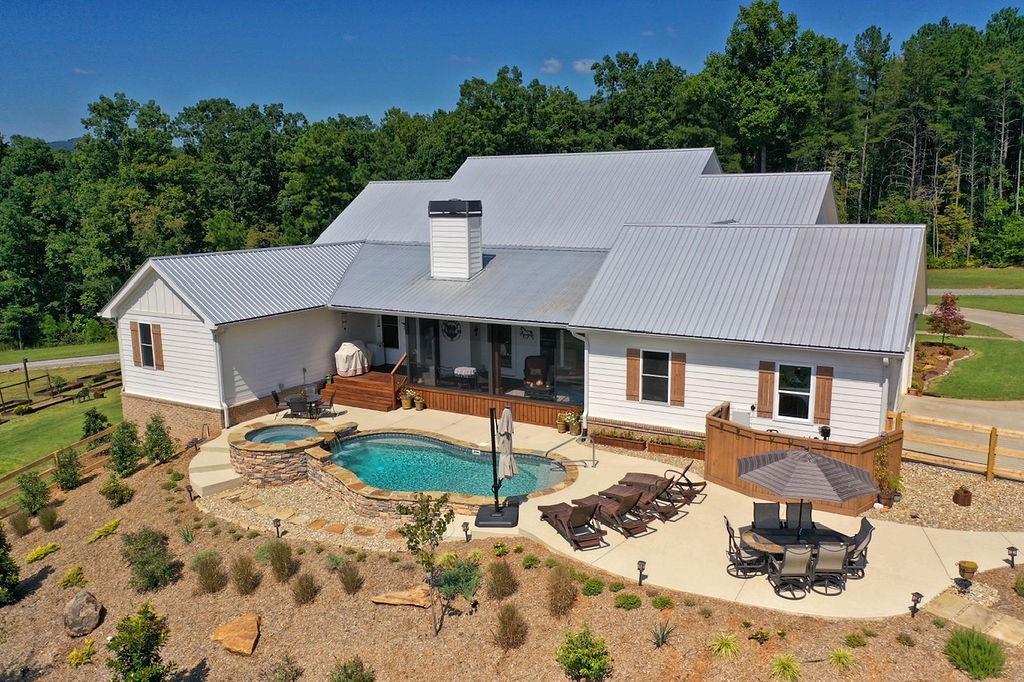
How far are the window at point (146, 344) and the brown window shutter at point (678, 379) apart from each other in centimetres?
1645

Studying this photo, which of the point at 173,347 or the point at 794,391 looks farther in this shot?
the point at 173,347

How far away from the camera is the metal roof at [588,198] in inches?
1018

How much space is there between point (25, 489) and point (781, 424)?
2002cm

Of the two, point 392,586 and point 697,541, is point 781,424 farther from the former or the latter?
point 392,586

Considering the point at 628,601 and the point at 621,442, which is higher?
the point at 621,442

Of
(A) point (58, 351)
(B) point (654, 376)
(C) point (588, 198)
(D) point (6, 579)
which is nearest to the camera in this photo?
(D) point (6, 579)

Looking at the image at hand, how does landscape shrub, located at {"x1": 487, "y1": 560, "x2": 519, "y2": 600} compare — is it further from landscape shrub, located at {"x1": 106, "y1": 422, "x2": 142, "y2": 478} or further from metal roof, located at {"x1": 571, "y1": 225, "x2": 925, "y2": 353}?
landscape shrub, located at {"x1": 106, "y1": 422, "x2": 142, "y2": 478}

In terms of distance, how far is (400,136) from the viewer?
7150 cm

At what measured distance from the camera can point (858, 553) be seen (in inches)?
496

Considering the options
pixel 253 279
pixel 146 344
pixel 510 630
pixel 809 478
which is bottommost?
pixel 510 630

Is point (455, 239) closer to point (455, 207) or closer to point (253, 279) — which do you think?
point (455, 207)

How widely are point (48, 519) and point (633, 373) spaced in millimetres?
15638

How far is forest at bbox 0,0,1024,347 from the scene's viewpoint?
52.6m

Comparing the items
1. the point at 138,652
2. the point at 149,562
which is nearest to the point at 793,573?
the point at 138,652
